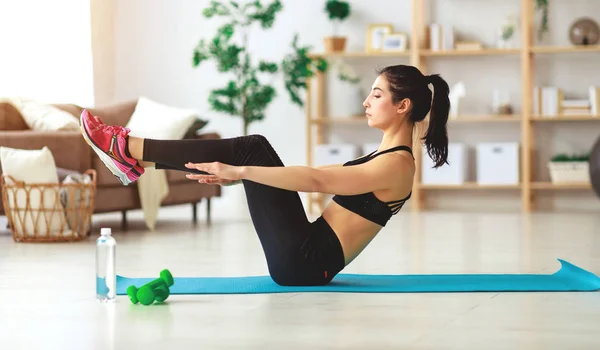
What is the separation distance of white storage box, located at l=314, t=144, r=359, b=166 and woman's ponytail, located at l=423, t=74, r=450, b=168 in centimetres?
472

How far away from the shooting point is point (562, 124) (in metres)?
7.81

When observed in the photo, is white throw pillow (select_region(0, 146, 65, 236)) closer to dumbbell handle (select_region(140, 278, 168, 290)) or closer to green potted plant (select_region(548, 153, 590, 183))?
dumbbell handle (select_region(140, 278, 168, 290))

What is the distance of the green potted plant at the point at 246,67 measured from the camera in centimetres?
731

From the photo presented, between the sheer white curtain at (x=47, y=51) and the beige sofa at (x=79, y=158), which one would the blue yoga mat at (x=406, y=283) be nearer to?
the beige sofa at (x=79, y=158)

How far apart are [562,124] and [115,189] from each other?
392 cm

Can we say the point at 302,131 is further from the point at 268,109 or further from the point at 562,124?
the point at 562,124

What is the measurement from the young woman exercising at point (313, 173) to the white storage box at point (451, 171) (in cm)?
455

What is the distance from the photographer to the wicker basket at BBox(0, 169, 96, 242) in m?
4.95

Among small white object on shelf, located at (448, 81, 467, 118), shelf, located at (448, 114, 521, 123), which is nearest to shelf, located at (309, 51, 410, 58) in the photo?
small white object on shelf, located at (448, 81, 467, 118)

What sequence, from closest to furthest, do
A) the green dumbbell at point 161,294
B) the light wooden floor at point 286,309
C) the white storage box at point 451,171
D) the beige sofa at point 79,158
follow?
the light wooden floor at point 286,309 < the green dumbbell at point 161,294 < the beige sofa at point 79,158 < the white storage box at point 451,171

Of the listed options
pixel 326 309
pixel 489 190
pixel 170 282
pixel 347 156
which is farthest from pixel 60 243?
pixel 489 190

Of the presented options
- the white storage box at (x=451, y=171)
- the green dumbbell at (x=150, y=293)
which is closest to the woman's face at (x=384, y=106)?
the green dumbbell at (x=150, y=293)

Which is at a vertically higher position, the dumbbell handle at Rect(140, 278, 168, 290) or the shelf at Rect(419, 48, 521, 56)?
the shelf at Rect(419, 48, 521, 56)

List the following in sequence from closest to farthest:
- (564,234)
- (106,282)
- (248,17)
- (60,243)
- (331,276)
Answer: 1. (106,282)
2. (331,276)
3. (60,243)
4. (564,234)
5. (248,17)
